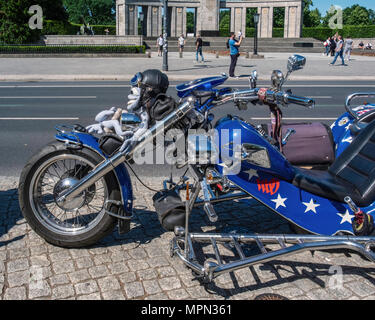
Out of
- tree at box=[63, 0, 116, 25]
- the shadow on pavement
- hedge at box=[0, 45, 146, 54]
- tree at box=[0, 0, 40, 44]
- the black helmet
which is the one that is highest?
tree at box=[63, 0, 116, 25]

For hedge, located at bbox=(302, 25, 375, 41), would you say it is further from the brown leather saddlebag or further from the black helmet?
the black helmet

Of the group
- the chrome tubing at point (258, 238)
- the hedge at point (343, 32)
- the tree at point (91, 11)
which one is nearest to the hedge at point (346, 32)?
the hedge at point (343, 32)

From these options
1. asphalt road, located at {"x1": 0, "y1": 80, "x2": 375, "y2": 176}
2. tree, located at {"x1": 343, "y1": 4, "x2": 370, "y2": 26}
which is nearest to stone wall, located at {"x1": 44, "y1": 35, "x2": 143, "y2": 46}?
asphalt road, located at {"x1": 0, "y1": 80, "x2": 375, "y2": 176}

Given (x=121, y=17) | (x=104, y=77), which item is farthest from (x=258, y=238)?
(x=121, y=17)

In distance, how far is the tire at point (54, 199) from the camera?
341cm

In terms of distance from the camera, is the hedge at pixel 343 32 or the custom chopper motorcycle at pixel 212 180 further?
the hedge at pixel 343 32

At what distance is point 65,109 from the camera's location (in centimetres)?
1136

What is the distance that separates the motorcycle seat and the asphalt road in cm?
287

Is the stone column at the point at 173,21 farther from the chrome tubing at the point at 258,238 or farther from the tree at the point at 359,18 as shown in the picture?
the tree at the point at 359,18

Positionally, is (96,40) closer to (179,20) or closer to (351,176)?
Answer: (179,20)

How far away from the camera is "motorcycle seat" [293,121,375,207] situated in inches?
129

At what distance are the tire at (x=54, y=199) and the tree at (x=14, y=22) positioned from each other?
117ft

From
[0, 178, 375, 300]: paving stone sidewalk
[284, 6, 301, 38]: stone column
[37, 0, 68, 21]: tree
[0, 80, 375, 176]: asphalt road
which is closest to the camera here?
[0, 178, 375, 300]: paving stone sidewalk

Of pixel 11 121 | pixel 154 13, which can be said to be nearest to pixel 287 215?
pixel 11 121
